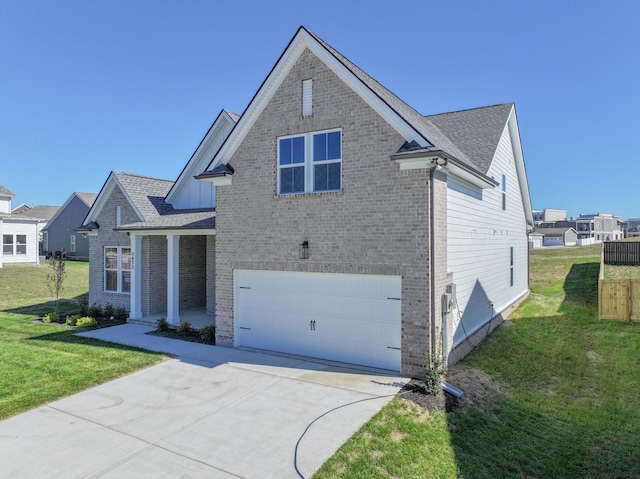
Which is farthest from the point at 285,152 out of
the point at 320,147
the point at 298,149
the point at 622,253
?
the point at 622,253

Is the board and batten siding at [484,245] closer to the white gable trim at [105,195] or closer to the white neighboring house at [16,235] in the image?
the white gable trim at [105,195]

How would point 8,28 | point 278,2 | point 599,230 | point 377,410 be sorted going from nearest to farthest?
point 377,410
point 278,2
point 8,28
point 599,230

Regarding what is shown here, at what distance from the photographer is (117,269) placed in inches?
658

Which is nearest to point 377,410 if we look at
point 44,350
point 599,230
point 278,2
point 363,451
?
point 363,451

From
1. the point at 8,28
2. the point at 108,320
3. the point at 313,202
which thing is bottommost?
the point at 108,320

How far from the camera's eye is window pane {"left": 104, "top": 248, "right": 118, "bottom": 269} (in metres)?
16.8

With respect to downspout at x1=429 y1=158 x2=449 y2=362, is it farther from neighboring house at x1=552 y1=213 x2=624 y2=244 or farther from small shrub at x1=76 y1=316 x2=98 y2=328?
neighboring house at x1=552 y1=213 x2=624 y2=244

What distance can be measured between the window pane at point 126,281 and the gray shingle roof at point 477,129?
14.0 m

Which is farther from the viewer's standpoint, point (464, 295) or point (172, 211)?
point (172, 211)

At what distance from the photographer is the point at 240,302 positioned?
11.5 metres

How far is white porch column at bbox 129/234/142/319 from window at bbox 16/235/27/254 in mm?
24746

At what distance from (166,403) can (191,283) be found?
9.96m

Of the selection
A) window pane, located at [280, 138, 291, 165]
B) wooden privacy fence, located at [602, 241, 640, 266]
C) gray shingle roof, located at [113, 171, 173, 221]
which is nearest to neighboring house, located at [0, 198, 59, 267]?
gray shingle roof, located at [113, 171, 173, 221]

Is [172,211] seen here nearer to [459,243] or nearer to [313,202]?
[313,202]
